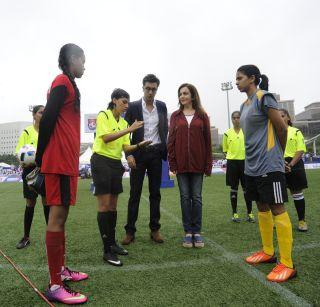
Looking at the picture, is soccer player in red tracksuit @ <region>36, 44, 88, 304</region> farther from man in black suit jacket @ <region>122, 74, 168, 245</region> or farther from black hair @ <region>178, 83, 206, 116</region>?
black hair @ <region>178, 83, 206, 116</region>

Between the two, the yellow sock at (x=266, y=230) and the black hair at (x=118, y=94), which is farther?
the black hair at (x=118, y=94)

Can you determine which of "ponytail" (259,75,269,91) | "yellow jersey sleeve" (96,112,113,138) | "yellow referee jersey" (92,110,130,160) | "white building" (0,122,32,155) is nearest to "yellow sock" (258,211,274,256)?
"ponytail" (259,75,269,91)

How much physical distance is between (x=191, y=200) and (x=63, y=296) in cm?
230

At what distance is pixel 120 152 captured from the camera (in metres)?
4.12

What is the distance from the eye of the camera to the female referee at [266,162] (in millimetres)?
3186

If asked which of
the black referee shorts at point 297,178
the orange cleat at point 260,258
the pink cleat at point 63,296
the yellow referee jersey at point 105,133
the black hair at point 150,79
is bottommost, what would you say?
the orange cleat at point 260,258

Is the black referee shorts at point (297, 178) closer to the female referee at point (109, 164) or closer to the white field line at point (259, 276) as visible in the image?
the white field line at point (259, 276)

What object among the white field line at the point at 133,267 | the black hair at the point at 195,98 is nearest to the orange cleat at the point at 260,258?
the white field line at the point at 133,267

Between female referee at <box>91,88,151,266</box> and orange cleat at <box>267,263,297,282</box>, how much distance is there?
5.19 ft

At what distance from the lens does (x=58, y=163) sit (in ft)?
9.07

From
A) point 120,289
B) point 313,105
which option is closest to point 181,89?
point 120,289

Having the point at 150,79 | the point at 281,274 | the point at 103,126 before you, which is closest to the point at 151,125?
the point at 150,79

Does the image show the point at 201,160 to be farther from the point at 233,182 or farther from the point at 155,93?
the point at 233,182

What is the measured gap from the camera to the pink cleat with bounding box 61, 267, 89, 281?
309 centimetres
